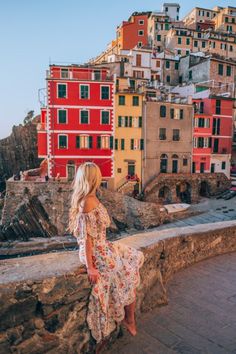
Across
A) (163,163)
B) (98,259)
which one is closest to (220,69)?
(163,163)

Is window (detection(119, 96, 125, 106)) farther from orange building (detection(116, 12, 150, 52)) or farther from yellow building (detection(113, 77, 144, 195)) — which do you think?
orange building (detection(116, 12, 150, 52))

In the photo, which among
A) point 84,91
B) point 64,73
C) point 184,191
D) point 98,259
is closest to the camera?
point 98,259

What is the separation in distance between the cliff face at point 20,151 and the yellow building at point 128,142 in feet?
73.2

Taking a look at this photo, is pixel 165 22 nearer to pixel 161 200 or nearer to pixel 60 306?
pixel 161 200

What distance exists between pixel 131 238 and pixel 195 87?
38867mm

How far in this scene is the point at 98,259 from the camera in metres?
2.81

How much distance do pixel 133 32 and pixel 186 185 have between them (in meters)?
39.0

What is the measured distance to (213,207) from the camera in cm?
2991

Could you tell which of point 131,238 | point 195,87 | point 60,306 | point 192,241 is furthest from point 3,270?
point 195,87

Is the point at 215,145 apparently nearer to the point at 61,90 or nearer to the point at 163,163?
the point at 163,163

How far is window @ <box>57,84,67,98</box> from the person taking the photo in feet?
91.2

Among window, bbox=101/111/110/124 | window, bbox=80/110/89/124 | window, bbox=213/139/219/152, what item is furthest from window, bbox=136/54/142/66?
window, bbox=80/110/89/124

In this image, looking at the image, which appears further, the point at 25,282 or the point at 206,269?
the point at 206,269

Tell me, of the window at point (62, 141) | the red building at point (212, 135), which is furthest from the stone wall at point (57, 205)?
the red building at point (212, 135)
